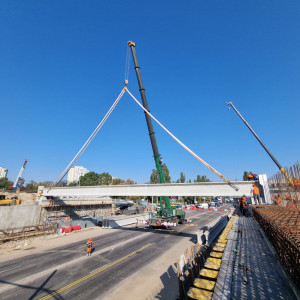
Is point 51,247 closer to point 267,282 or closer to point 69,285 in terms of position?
point 69,285

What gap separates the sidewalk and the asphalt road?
Result: 6982 mm

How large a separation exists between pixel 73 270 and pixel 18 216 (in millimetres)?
19339

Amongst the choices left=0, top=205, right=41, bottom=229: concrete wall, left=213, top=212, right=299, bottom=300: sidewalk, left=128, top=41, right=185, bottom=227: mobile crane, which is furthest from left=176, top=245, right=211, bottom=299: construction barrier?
left=0, top=205, right=41, bottom=229: concrete wall

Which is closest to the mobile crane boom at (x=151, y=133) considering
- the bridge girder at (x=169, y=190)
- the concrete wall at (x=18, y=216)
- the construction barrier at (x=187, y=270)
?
the bridge girder at (x=169, y=190)

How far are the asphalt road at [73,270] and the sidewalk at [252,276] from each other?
22.9ft

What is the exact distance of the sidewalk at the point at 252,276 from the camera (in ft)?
17.4

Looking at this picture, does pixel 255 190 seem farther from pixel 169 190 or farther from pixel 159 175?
pixel 159 175

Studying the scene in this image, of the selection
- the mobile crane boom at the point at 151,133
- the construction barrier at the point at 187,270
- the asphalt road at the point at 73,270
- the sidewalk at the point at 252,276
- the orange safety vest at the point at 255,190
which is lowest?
the asphalt road at the point at 73,270

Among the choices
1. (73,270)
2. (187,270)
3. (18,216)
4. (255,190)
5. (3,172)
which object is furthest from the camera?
(3,172)

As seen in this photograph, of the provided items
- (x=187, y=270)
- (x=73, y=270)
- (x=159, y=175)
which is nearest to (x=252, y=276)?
(x=187, y=270)

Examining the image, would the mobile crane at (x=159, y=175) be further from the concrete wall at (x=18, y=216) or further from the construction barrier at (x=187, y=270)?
the concrete wall at (x=18, y=216)

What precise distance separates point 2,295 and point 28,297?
162 centimetres

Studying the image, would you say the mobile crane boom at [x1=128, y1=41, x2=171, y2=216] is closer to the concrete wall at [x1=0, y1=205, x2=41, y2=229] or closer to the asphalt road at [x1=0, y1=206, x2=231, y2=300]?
the asphalt road at [x1=0, y1=206, x2=231, y2=300]

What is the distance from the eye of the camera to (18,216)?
2591 centimetres
